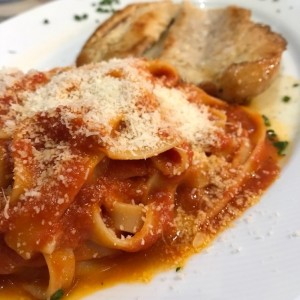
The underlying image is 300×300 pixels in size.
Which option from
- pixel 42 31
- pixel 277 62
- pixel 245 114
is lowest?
pixel 42 31

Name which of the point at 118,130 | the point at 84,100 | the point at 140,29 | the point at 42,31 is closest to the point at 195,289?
the point at 118,130

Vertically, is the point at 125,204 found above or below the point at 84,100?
below

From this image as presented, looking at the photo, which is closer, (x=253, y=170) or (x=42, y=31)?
(x=253, y=170)

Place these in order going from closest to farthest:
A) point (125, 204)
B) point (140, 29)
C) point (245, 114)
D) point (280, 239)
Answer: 1. point (280, 239)
2. point (125, 204)
3. point (245, 114)
4. point (140, 29)

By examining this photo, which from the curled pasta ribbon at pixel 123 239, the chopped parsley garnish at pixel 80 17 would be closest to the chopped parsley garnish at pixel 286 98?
the curled pasta ribbon at pixel 123 239

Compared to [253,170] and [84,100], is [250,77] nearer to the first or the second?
[253,170]

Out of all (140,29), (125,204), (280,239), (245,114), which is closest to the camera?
(280,239)

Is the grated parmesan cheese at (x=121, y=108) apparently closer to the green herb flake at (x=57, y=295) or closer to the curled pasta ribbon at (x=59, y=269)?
the curled pasta ribbon at (x=59, y=269)
